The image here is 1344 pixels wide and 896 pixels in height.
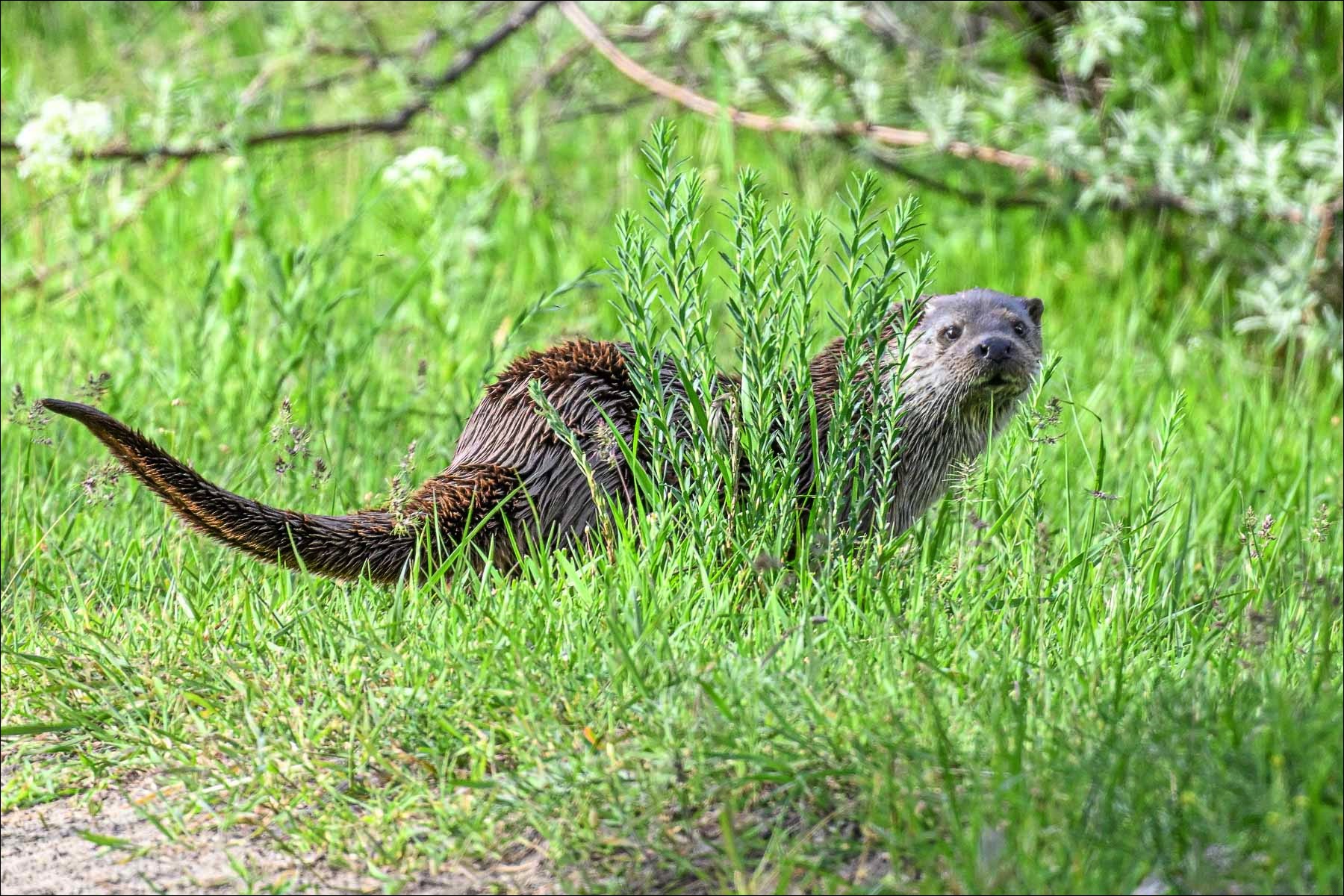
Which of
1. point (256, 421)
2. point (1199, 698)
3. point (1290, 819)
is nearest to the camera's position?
point (1290, 819)

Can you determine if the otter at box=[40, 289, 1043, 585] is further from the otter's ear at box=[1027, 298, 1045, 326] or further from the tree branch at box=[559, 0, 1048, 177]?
the tree branch at box=[559, 0, 1048, 177]

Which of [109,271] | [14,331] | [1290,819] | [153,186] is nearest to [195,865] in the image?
[1290,819]

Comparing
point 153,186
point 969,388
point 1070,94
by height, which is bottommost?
point 969,388

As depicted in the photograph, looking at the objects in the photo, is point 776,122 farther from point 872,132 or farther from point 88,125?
point 88,125

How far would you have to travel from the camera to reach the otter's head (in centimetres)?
354

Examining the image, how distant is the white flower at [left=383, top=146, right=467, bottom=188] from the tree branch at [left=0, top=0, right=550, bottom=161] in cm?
65

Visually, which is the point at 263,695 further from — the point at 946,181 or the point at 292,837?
the point at 946,181

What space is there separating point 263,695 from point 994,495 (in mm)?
1954

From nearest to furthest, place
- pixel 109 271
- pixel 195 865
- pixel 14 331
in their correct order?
pixel 195 865
pixel 14 331
pixel 109 271

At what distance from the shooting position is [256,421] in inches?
175

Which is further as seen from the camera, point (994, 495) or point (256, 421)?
point (256, 421)

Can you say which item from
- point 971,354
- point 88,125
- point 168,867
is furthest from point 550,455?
point 88,125

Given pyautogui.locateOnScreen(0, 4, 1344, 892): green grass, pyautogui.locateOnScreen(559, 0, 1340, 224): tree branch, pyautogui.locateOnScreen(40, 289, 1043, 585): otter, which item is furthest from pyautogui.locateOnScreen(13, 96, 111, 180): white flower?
pyautogui.locateOnScreen(40, 289, 1043, 585): otter

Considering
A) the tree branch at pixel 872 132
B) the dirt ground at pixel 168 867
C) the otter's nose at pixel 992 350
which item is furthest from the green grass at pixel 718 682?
the tree branch at pixel 872 132
